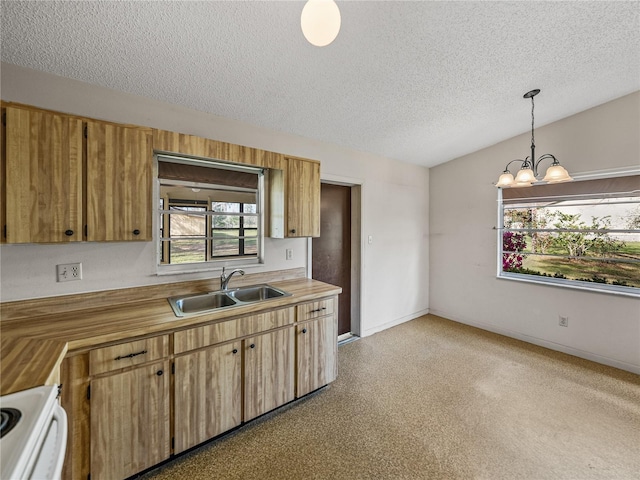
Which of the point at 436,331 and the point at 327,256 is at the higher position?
the point at 327,256

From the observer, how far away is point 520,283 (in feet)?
11.5

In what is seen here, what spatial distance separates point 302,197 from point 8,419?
213 cm

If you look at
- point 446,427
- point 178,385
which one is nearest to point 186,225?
point 178,385

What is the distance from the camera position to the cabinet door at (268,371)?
6.17 feet

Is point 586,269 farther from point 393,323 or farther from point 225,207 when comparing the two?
point 225,207

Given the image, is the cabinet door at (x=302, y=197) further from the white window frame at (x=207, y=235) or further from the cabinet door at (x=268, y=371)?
the cabinet door at (x=268, y=371)

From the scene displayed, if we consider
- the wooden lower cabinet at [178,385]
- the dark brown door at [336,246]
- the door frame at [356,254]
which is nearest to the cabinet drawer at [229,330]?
the wooden lower cabinet at [178,385]

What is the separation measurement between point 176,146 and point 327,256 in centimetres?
207

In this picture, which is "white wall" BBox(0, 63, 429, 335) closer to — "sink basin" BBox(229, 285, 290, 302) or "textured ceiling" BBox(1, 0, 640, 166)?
"textured ceiling" BBox(1, 0, 640, 166)

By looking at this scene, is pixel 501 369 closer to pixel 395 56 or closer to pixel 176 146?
pixel 395 56

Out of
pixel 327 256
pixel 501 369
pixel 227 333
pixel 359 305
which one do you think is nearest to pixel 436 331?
pixel 501 369

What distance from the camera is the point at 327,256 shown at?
3.36 meters

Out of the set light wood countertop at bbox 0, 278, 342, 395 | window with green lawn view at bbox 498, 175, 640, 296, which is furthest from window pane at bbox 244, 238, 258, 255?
window with green lawn view at bbox 498, 175, 640, 296

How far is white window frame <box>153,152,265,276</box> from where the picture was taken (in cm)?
207
